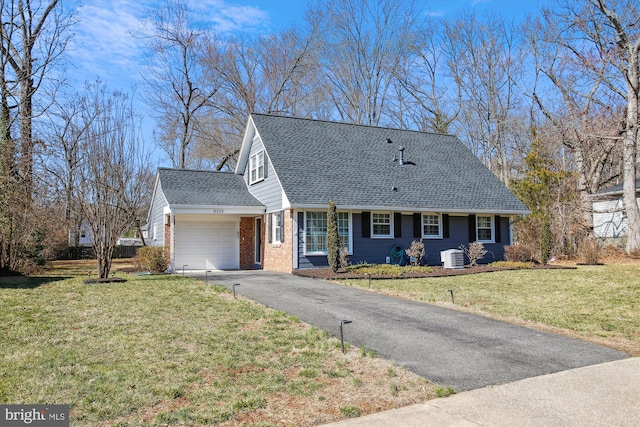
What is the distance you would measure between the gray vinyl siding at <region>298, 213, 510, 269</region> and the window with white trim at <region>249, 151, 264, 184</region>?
12.9 ft

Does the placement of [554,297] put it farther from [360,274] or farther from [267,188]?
[267,188]

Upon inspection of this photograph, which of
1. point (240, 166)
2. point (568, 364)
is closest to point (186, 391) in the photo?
point (568, 364)

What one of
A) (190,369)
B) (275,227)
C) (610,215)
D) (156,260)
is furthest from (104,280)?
(610,215)

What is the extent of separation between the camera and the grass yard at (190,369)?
436 centimetres

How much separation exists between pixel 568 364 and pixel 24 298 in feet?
34.9

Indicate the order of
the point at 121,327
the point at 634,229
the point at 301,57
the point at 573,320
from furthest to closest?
1. the point at 301,57
2. the point at 634,229
3. the point at 573,320
4. the point at 121,327

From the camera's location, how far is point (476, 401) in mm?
4543

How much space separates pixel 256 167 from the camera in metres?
20.3

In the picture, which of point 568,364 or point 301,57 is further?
point 301,57

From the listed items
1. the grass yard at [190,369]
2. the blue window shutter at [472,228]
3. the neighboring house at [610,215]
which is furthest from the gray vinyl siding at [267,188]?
the neighboring house at [610,215]

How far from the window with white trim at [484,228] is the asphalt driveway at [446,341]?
11.2m

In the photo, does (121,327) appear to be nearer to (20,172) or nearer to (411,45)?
(20,172)

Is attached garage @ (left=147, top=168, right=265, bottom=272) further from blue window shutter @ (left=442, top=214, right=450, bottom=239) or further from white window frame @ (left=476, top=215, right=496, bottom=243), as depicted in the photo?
white window frame @ (left=476, top=215, right=496, bottom=243)

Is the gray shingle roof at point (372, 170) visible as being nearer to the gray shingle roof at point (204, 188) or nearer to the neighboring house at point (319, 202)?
the neighboring house at point (319, 202)
